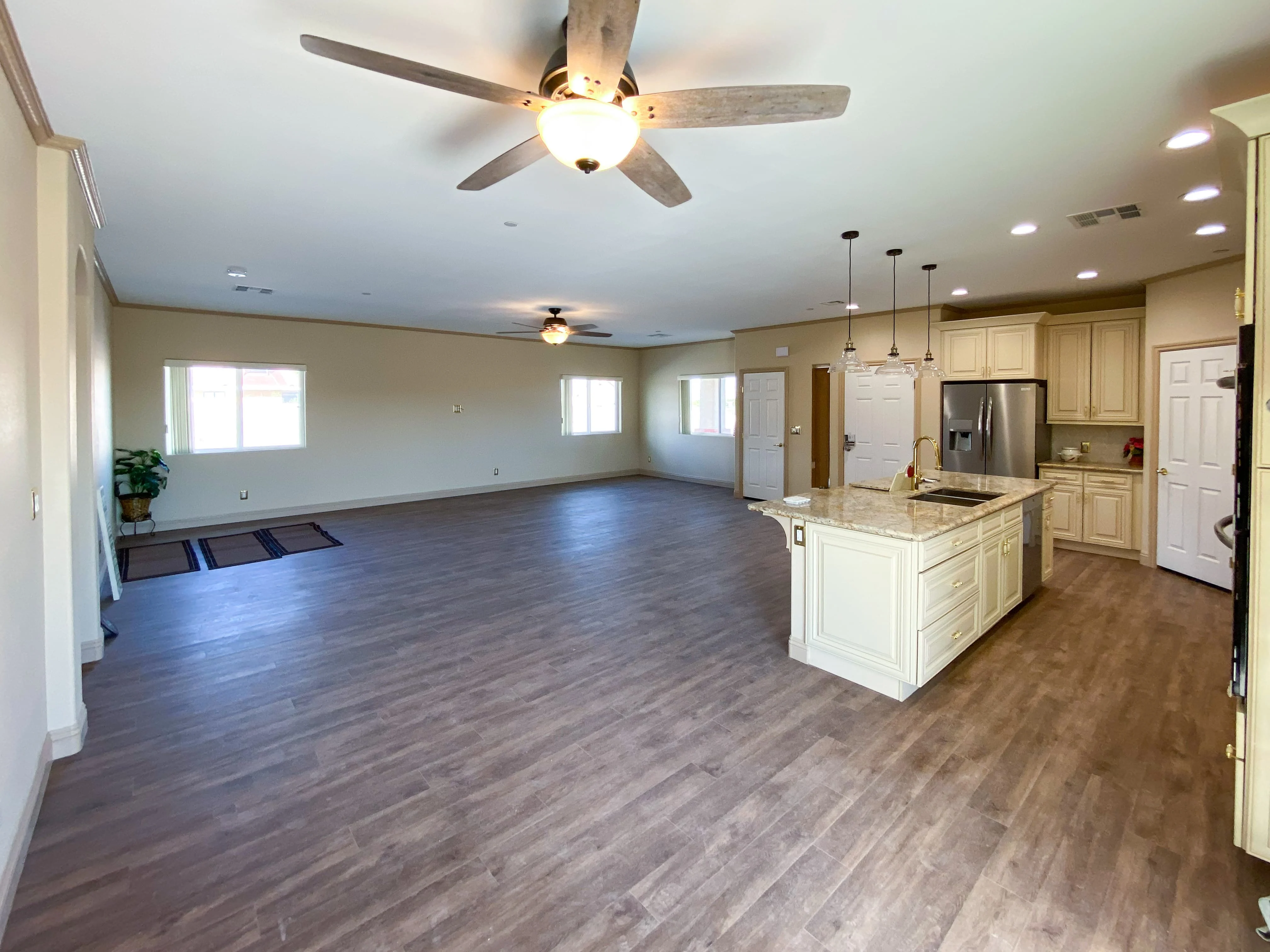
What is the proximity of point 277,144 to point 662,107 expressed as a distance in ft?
6.38

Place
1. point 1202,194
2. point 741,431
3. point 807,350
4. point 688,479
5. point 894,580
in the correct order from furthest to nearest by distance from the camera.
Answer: point 688,479, point 741,431, point 807,350, point 1202,194, point 894,580

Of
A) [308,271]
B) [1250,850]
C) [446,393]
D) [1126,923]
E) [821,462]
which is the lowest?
[1126,923]

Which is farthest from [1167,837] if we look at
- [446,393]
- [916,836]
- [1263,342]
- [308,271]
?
[446,393]

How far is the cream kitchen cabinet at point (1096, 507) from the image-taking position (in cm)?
553

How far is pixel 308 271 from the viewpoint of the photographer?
5.07 m

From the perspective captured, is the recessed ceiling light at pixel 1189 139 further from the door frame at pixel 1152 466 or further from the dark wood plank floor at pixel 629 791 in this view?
the door frame at pixel 1152 466

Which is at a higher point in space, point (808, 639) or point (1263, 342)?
point (1263, 342)

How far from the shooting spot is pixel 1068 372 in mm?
6055

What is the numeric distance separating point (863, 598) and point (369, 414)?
7.66 meters

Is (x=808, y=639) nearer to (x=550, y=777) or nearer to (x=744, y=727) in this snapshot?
(x=744, y=727)

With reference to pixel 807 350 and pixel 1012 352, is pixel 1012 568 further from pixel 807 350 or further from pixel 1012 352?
pixel 807 350

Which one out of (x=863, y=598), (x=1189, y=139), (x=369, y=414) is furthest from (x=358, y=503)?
(x=1189, y=139)

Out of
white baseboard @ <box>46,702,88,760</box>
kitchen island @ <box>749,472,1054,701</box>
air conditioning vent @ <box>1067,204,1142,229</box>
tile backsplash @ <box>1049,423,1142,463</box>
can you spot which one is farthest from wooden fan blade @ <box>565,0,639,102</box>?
tile backsplash @ <box>1049,423,1142,463</box>

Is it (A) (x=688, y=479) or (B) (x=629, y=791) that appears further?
(A) (x=688, y=479)
